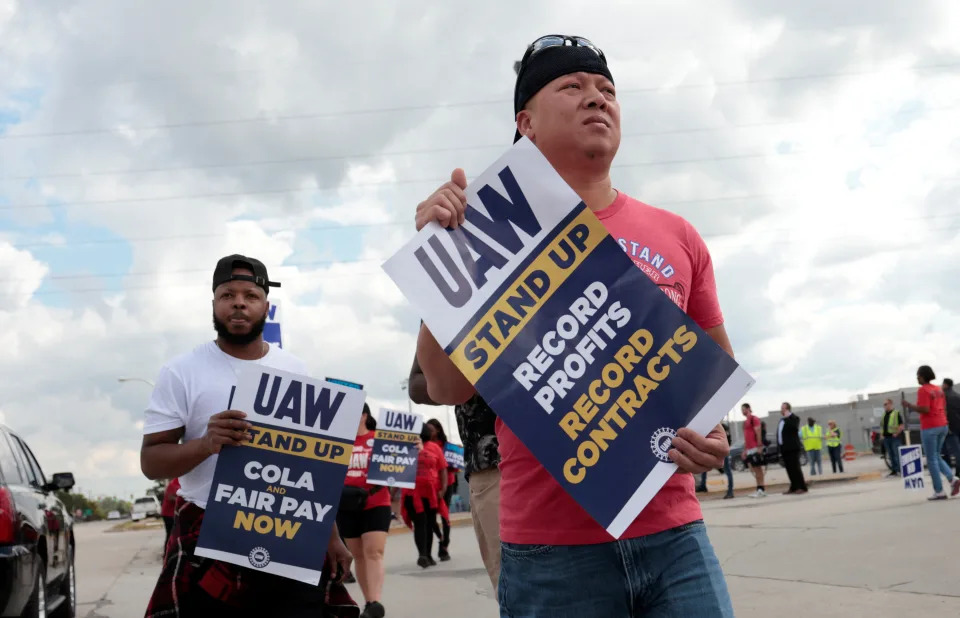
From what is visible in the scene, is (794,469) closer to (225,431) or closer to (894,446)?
(894,446)

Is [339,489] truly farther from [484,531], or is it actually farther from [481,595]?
[481,595]

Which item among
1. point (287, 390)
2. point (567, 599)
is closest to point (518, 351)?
point (567, 599)

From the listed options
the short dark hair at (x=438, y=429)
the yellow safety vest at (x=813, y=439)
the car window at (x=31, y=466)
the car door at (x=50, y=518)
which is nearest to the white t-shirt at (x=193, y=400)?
the car door at (x=50, y=518)

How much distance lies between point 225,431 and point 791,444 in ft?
51.3

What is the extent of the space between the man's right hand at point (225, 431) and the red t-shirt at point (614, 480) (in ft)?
4.27

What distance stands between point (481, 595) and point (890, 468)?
1692 centimetres

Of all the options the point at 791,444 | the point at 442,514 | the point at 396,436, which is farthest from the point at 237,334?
the point at 791,444

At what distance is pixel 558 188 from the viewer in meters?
2.12

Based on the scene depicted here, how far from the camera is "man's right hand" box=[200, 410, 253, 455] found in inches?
129

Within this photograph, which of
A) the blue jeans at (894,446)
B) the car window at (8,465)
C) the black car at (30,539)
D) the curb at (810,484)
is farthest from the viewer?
the curb at (810,484)

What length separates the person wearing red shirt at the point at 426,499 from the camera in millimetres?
11742

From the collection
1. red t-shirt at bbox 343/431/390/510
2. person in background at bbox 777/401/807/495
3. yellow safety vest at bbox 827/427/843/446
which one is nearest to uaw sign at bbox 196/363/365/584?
red t-shirt at bbox 343/431/390/510

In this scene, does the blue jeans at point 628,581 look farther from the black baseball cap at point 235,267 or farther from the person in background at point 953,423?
the person in background at point 953,423

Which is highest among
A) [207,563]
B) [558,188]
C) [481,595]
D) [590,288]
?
[558,188]
